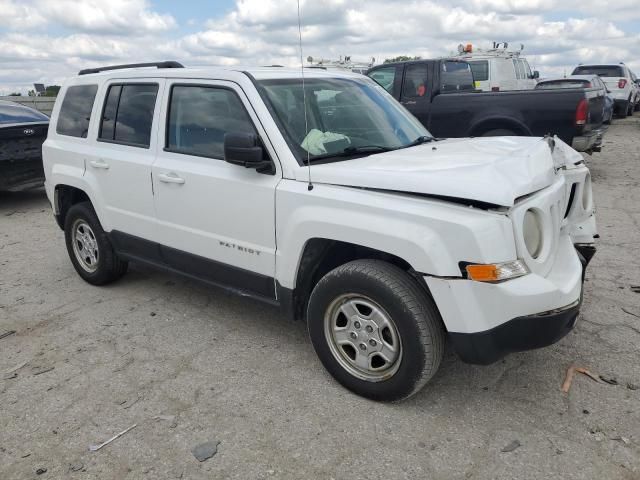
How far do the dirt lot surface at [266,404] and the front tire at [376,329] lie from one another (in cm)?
17

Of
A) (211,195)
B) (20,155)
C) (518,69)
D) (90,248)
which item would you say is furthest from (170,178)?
(518,69)

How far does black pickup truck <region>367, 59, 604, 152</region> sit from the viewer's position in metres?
7.74

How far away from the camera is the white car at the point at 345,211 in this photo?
2.55m

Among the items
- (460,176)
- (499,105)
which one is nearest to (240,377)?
(460,176)

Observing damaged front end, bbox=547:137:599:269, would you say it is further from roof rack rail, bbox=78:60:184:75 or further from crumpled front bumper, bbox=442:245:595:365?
roof rack rail, bbox=78:60:184:75

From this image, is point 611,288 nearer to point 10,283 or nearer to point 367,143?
point 367,143

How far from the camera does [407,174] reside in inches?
107

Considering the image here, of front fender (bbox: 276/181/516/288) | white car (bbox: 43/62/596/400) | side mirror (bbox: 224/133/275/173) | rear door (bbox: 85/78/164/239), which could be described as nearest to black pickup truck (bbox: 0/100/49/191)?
white car (bbox: 43/62/596/400)

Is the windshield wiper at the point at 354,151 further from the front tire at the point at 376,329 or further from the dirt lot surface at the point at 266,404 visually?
the dirt lot surface at the point at 266,404

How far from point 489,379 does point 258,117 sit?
2.10m

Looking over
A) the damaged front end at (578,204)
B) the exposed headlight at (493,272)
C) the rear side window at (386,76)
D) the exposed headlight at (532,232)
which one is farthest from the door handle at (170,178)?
the rear side window at (386,76)

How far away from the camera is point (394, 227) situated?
265 centimetres

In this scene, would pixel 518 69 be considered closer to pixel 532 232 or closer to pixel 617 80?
pixel 617 80

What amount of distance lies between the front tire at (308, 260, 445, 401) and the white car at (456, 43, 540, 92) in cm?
997
